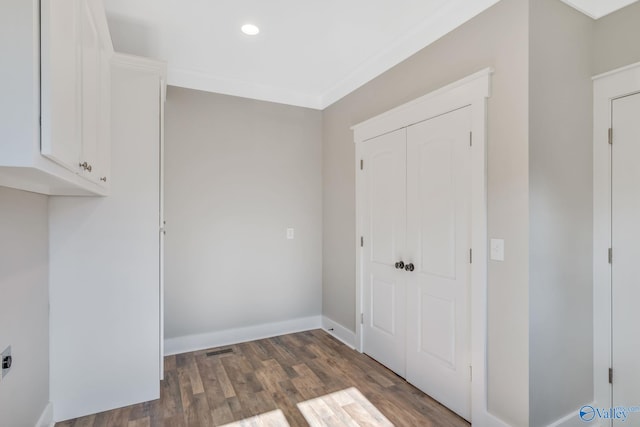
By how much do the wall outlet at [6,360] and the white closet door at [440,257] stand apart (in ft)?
8.23

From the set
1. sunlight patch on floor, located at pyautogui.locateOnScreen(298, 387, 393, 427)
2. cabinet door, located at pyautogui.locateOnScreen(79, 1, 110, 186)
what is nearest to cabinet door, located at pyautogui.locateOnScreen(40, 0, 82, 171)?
cabinet door, located at pyautogui.locateOnScreen(79, 1, 110, 186)

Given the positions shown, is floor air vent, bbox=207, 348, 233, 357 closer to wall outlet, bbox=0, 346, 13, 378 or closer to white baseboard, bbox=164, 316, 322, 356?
white baseboard, bbox=164, 316, 322, 356

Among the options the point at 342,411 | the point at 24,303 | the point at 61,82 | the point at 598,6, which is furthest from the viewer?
the point at 342,411

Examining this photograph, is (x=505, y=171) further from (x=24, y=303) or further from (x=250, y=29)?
(x=24, y=303)

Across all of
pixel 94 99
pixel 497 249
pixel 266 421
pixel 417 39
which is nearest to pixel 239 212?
pixel 94 99

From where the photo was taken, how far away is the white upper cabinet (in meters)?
0.97

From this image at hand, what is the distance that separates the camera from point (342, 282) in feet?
11.9

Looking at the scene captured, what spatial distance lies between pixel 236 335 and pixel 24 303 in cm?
205

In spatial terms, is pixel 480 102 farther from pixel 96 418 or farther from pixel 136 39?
pixel 96 418

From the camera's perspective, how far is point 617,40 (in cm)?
206

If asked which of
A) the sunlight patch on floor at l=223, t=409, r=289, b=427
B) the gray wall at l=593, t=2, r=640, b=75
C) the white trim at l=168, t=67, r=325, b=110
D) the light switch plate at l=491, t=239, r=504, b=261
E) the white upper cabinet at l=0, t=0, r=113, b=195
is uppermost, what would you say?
the white trim at l=168, t=67, r=325, b=110

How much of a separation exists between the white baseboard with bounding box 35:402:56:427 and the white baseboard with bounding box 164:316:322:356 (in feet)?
3.62

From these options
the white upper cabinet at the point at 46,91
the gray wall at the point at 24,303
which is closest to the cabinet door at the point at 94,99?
the white upper cabinet at the point at 46,91

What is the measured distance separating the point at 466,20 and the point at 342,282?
2.63 m
